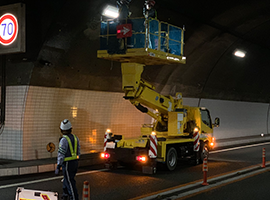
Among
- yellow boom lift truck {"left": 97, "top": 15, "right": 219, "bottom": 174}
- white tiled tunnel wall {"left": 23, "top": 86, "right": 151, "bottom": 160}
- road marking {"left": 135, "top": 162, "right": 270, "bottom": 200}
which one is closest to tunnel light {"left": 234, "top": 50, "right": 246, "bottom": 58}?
white tiled tunnel wall {"left": 23, "top": 86, "right": 151, "bottom": 160}

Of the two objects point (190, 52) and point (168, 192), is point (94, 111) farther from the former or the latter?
point (168, 192)

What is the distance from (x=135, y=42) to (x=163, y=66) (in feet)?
21.2

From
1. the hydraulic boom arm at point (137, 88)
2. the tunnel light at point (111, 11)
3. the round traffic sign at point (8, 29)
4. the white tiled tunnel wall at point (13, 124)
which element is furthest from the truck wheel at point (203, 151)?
the round traffic sign at point (8, 29)

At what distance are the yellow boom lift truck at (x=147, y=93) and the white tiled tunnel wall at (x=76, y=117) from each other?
2.55 metres

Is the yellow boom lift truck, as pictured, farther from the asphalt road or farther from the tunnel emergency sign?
the tunnel emergency sign

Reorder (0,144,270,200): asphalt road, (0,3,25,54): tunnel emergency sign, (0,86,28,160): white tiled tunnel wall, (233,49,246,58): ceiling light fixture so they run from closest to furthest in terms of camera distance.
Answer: (0,144,270,200): asphalt road → (0,3,25,54): tunnel emergency sign → (0,86,28,160): white tiled tunnel wall → (233,49,246,58): ceiling light fixture

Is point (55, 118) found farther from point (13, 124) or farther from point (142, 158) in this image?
point (142, 158)

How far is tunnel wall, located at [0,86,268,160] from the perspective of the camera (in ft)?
41.6

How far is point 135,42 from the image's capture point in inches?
427

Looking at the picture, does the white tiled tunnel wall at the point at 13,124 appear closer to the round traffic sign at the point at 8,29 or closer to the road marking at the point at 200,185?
the round traffic sign at the point at 8,29

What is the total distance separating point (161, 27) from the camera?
12281 mm

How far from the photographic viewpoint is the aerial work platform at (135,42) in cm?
1073

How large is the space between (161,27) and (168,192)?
6.02 meters

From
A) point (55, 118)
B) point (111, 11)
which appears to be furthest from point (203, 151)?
point (111, 11)
